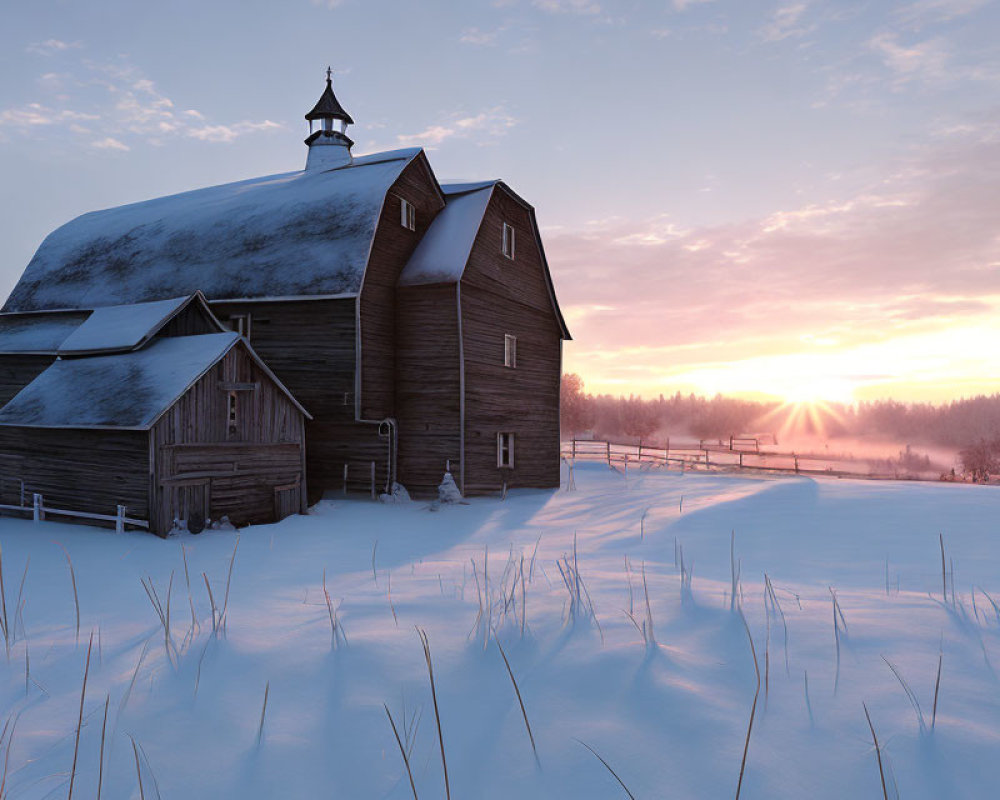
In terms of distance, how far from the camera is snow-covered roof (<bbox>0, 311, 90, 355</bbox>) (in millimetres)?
20312

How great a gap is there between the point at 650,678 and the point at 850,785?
1.11m

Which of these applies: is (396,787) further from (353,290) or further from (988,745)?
(353,290)

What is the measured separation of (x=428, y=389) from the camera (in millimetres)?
19281

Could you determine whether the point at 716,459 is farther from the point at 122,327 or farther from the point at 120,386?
the point at 120,386

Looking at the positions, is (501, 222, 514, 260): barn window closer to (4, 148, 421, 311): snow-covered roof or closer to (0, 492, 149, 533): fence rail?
(4, 148, 421, 311): snow-covered roof

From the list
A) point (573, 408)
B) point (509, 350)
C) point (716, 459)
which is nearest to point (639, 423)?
point (573, 408)

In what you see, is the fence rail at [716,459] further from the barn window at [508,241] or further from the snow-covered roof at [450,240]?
the snow-covered roof at [450,240]

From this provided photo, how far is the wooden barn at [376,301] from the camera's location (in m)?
18.5

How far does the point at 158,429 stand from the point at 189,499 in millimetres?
1794

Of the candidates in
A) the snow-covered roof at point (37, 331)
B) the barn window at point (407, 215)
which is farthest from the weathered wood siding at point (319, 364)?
the snow-covered roof at point (37, 331)

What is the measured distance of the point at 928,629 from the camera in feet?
14.1

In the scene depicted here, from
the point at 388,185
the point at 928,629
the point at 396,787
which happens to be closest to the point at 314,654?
the point at 396,787

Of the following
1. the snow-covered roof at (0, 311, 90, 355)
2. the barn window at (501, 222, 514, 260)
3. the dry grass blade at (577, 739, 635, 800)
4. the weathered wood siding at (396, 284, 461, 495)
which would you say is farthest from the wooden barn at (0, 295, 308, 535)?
the dry grass blade at (577, 739, 635, 800)

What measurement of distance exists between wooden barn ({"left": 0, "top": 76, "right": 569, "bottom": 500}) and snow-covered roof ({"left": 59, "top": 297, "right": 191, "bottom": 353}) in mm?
2704
